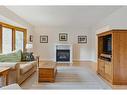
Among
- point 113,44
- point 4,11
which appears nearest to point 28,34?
point 4,11

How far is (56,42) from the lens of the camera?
37.6 feet

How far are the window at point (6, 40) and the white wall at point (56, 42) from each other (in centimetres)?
361

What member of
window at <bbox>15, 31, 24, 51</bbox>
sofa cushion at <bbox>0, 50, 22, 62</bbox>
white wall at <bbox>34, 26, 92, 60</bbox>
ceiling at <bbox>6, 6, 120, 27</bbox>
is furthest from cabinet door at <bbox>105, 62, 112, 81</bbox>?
white wall at <bbox>34, 26, 92, 60</bbox>

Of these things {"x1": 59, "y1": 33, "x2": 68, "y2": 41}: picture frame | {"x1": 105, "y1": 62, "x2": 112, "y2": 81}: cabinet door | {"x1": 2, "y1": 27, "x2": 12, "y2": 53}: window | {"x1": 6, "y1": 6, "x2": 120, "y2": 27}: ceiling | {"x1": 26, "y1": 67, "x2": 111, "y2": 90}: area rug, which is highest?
{"x1": 6, "y1": 6, "x2": 120, "y2": 27}: ceiling

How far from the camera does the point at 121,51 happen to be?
14.8ft

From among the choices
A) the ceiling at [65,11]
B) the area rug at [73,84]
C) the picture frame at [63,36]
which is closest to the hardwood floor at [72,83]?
the area rug at [73,84]

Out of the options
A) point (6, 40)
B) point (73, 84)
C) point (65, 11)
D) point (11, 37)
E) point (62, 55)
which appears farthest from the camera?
point (62, 55)

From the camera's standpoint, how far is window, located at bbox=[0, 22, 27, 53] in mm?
6934

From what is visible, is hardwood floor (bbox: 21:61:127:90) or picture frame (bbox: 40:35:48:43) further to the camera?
picture frame (bbox: 40:35:48:43)

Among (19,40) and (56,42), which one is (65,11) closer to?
(19,40)

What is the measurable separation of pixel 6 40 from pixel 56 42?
450 centimetres

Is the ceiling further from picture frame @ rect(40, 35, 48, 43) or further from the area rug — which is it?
picture frame @ rect(40, 35, 48, 43)

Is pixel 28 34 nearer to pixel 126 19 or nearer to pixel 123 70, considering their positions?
Result: pixel 126 19

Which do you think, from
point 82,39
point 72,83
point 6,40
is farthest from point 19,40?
point 72,83
